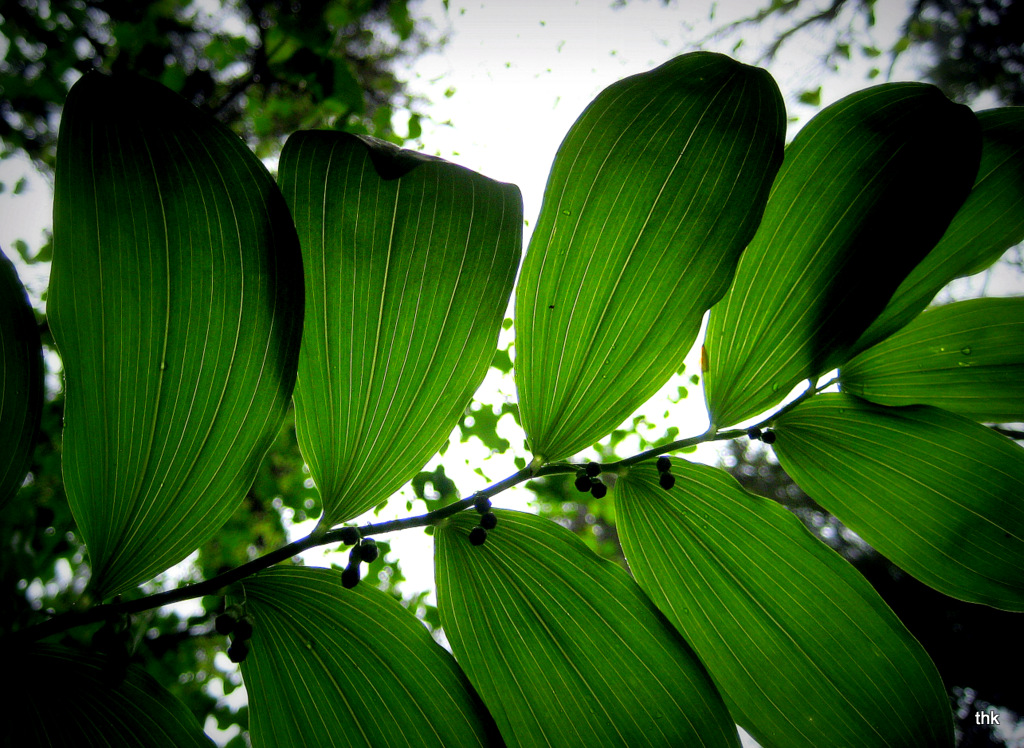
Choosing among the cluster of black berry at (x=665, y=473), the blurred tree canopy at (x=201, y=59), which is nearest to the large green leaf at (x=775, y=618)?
the cluster of black berry at (x=665, y=473)

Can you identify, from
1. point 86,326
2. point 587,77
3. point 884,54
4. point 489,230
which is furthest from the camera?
point 884,54

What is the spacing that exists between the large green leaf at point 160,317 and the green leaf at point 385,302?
0.04 metres

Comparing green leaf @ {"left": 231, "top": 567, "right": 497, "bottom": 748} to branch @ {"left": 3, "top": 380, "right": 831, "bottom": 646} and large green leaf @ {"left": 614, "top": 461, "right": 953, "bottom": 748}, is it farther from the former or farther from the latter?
large green leaf @ {"left": 614, "top": 461, "right": 953, "bottom": 748}

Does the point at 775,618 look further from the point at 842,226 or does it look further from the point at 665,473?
the point at 842,226

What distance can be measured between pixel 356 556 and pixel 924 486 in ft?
2.33

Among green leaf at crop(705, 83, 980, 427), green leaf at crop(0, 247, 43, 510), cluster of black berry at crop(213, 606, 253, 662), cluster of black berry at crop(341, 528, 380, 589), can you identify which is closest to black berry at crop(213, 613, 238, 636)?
cluster of black berry at crop(213, 606, 253, 662)

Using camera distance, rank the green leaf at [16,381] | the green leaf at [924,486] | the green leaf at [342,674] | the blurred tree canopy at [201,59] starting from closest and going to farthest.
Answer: the green leaf at [16,381], the green leaf at [342,674], the green leaf at [924,486], the blurred tree canopy at [201,59]

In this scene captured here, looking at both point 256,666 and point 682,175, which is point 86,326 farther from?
point 682,175

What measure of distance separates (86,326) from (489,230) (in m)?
0.38

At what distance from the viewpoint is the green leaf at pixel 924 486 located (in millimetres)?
675

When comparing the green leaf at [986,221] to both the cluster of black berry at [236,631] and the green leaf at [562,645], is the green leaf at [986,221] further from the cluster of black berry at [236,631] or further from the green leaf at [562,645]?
the cluster of black berry at [236,631]

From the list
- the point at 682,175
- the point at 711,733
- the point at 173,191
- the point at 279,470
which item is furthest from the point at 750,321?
the point at 279,470

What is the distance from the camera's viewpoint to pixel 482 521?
25.0 inches

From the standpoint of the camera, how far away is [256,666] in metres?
0.58
